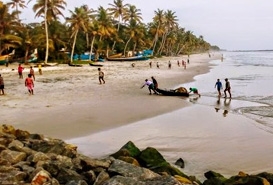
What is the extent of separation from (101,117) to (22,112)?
3.68 metres

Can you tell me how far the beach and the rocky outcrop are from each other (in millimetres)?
1098

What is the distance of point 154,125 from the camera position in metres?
13.1

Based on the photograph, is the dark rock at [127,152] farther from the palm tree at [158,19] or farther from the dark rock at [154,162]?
the palm tree at [158,19]

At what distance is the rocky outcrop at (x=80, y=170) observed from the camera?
18.7 feet

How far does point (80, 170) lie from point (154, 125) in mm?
6723

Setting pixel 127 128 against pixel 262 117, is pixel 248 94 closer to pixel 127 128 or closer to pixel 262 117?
pixel 262 117

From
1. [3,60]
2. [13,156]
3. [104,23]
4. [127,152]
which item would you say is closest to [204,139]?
[127,152]

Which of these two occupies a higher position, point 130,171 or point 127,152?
point 130,171

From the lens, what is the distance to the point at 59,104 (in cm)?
1692

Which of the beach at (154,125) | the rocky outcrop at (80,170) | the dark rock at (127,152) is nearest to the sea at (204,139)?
the beach at (154,125)

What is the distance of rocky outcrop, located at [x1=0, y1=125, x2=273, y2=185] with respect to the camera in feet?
18.7

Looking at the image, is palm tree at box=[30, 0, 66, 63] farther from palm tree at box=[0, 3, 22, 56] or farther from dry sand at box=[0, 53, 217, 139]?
dry sand at box=[0, 53, 217, 139]

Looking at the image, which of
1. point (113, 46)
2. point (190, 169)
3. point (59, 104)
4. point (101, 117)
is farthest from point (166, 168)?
point (113, 46)

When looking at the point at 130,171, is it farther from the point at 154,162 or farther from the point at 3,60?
the point at 3,60
